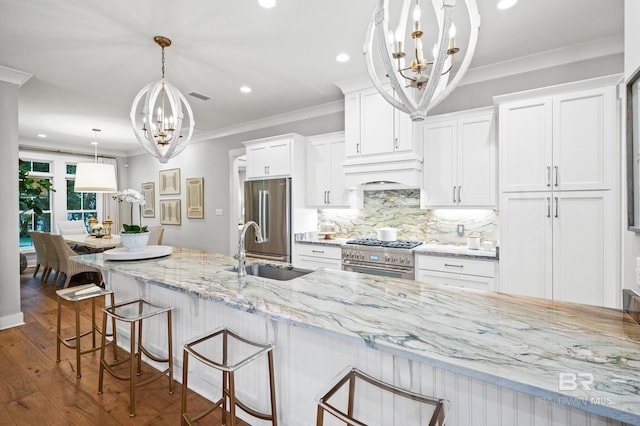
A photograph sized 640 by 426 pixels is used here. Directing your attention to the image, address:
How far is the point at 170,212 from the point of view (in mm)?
6574

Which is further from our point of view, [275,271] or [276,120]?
[276,120]

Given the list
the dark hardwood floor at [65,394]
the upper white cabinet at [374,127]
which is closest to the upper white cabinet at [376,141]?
the upper white cabinet at [374,127]

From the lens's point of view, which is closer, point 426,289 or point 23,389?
point 426,289

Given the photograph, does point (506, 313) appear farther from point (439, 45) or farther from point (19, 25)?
point (19, 25)

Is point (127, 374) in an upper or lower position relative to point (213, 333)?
lower

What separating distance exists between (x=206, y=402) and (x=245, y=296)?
3.53ft

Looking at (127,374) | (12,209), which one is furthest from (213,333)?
(12,209)

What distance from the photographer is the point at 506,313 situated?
126 centimetres

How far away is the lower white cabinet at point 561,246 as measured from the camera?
7.64 ft

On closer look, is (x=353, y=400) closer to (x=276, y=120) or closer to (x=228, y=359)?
(x=228, y=359)

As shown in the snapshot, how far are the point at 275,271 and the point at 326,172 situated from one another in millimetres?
2140

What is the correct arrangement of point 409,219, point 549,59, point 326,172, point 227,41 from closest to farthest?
point 227,41 < point 549,59 < point 409,219 < point 326,172

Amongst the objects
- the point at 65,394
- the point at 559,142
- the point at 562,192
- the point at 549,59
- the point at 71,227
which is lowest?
the point at 65,394

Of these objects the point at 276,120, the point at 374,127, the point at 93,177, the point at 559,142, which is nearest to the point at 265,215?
the point at 276,120
